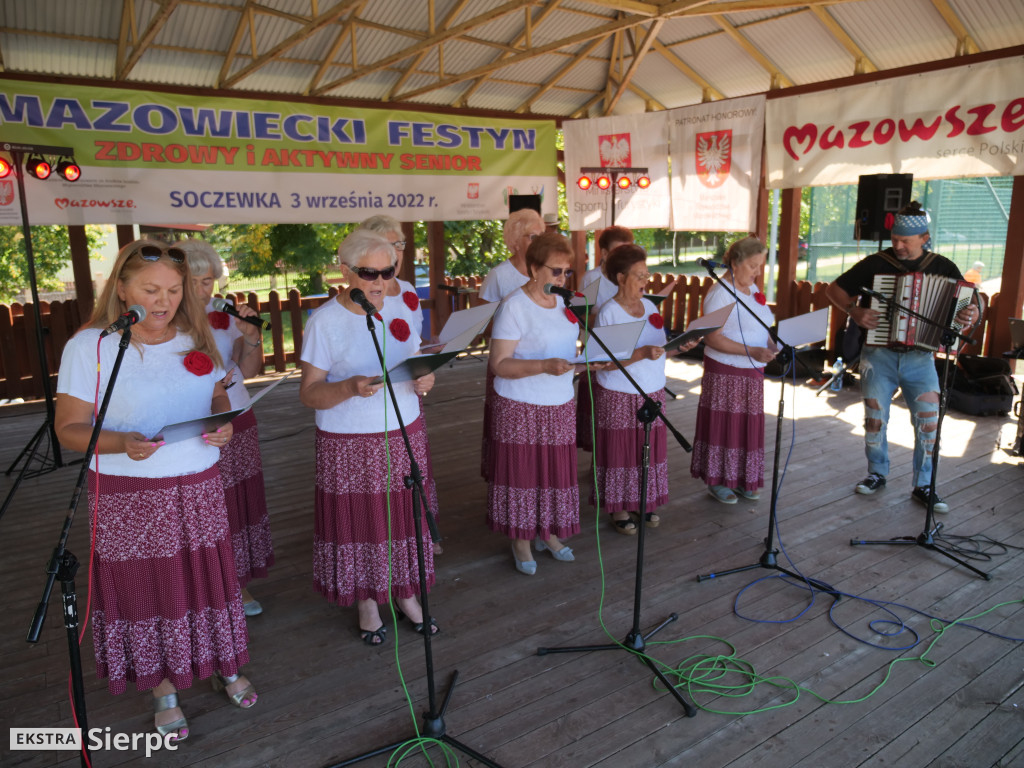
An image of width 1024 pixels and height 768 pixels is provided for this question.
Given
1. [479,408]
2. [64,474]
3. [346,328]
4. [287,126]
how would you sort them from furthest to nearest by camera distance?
[287,126] → [479,408] → [64,474] → [346,328]

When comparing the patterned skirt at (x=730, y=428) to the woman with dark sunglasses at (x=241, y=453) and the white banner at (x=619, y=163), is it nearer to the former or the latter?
the woman with dark sunglasses at (x=241, y=453)

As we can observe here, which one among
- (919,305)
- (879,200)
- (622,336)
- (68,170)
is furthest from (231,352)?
(879,200)

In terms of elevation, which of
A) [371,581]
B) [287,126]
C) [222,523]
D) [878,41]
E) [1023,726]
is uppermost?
[878,41]

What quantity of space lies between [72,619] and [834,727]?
2227 mm

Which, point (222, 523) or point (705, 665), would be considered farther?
point (705, 665)

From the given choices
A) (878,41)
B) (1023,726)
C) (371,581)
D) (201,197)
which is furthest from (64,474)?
(878,41)

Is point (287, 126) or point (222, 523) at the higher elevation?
point (287, 126)

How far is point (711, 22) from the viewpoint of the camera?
23.7 ft

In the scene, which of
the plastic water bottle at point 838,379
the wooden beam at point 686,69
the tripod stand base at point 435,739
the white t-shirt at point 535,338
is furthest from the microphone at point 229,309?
the wooden beam at point 686,69

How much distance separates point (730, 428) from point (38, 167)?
208 inches

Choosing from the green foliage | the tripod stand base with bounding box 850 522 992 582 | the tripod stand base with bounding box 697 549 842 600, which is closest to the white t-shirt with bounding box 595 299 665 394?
the tripod stand base with bounding box 697 549 842 600

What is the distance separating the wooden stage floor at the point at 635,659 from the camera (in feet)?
7.30

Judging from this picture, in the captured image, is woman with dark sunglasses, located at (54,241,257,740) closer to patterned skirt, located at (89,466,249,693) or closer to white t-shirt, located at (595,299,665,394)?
patterned skirt, located at (89,466,249,693)

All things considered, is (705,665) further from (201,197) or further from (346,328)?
(201,197)
